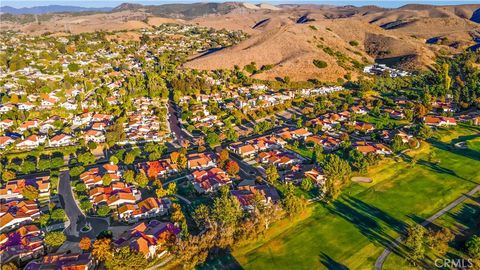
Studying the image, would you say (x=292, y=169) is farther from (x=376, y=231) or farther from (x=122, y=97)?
(x=122, y=97)

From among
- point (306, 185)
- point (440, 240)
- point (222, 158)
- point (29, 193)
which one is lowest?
point (440, 240)

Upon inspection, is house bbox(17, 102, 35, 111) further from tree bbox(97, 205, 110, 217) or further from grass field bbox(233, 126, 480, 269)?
grass field bbox(233, 126, 480, 269)

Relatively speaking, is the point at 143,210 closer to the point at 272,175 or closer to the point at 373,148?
the point at 272,175

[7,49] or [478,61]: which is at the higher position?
[7,49]

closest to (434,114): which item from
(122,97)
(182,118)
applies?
(182,118)

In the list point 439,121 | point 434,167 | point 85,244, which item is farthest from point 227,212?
point 439,121

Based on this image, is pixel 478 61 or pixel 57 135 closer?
pixel 57 135

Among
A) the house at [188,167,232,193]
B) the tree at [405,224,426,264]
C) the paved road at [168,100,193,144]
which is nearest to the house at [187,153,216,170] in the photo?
the house at [188,167,232,193]
